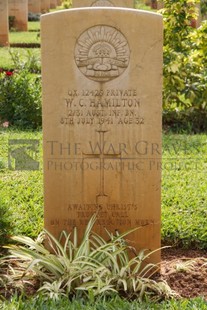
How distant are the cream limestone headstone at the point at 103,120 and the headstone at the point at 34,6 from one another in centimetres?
2726

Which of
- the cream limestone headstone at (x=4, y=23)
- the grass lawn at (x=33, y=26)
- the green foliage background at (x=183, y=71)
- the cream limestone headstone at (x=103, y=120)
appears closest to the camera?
the cream limestone headstone at (x=103, y=120)

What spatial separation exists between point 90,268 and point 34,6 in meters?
28.0

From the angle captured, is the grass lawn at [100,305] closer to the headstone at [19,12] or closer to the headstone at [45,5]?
the headstone at [19,12]

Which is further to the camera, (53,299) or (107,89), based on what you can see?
(107,89)

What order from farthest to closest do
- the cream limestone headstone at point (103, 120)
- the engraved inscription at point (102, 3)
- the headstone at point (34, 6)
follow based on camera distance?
the headstone at point (34, 6)
the engraved inscription at point (102, 3)
the cream limestone headstone at point (103, 120)

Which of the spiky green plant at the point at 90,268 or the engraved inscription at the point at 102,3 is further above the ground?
the engraved inscription at the point at 102,3

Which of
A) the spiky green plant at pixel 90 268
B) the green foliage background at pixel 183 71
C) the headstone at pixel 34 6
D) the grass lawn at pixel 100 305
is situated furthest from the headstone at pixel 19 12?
the grass lawn at pixel 100 305

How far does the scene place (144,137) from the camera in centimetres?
406

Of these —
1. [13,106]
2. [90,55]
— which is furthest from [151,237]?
[13,106]

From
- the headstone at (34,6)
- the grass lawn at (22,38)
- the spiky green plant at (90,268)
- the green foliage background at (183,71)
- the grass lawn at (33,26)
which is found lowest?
the spiky green plant at (90,268)

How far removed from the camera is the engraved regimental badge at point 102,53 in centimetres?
397

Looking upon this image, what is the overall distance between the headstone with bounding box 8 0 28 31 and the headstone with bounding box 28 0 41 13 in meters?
6.41

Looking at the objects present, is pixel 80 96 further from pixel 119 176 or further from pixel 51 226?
pixel 51 226

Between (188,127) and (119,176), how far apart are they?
12.7 feet
